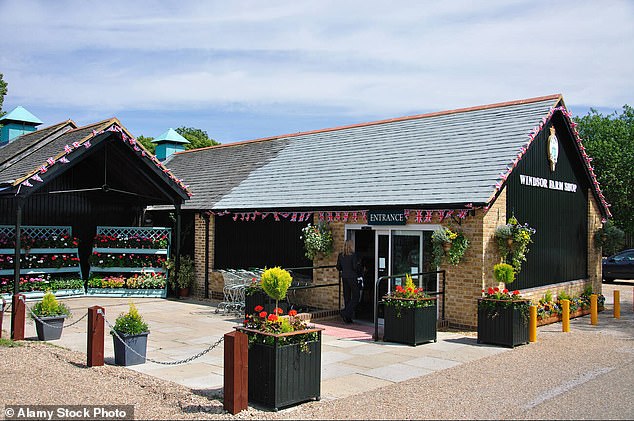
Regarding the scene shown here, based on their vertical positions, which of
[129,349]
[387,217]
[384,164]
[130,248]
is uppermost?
[384,164]

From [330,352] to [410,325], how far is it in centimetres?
166

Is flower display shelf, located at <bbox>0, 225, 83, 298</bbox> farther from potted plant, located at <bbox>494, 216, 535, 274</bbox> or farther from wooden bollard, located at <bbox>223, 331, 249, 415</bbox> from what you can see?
potted plant, located at <bbox>494, 216, 535, 274</bbox>

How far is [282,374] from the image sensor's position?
23.6ft

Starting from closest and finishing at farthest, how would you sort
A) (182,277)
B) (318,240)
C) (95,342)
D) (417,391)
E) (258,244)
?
(417,391), (95,342), (318,240), (258,244), (182,277)

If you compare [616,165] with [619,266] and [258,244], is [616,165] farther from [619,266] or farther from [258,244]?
[258,244]

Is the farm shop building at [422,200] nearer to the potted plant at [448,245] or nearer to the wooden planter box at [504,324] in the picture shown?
the potted plant at [448,245]

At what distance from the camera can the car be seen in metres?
26.1

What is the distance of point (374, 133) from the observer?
17.7m

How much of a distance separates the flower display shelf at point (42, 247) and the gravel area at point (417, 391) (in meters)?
7.39

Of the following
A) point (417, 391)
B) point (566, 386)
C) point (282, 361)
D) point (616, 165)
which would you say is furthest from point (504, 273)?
point (616, 165)

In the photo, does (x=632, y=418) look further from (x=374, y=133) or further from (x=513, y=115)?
(x=374, y=133)

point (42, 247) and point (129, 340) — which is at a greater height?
point (42, 247)

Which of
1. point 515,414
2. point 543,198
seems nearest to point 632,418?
point 515,414

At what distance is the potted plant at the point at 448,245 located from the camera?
12.3 meters
